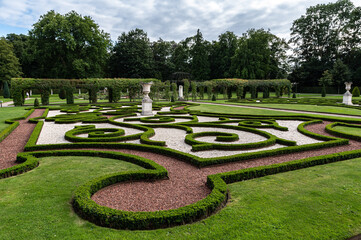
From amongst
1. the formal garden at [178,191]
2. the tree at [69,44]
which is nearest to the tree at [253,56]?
the tree at [69,44]

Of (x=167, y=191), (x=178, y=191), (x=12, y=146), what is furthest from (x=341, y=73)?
(x=12, y=146)

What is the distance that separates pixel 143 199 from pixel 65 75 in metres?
42.6

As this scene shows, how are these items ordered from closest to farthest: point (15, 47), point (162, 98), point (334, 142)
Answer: point (334, 142) < point (162, 98) < point (15, 47)

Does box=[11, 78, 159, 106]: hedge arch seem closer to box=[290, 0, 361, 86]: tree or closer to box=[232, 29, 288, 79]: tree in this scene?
box=[232, 29, 288, 79]: tree

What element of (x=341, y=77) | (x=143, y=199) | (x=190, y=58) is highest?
(x=190, y=58)

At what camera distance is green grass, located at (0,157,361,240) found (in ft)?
9.79

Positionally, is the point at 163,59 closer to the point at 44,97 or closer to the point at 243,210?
the point at 44,97

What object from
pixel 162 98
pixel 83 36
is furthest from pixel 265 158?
pixel 83 36

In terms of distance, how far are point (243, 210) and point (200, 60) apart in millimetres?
59167

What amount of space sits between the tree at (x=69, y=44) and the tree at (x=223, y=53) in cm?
2925

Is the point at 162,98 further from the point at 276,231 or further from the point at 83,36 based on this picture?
the point at 276,231

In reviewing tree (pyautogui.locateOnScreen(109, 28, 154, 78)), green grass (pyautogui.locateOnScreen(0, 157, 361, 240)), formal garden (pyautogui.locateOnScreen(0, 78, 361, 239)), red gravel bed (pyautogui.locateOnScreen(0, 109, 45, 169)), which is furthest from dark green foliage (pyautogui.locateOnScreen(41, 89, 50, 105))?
tree (pyautogui.locateOnScreen(109, 28, 154, 78))

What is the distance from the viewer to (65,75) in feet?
134

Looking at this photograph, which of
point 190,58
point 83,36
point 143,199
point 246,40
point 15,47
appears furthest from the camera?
point 190,58
